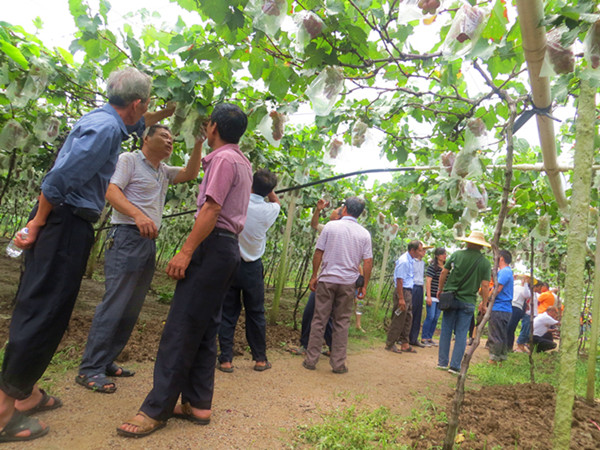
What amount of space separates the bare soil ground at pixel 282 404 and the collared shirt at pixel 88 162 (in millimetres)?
1179

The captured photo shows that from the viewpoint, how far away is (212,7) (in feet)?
5.90

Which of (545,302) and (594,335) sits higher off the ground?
(545,302)

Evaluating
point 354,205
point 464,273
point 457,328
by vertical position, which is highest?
point 354,205

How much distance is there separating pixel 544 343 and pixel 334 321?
694cm

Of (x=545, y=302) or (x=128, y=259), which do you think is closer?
(x=128, y=259)

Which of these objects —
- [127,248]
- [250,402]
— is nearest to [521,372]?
[250,402]

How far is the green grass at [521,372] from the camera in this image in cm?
497

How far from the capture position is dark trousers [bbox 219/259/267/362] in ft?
11.9

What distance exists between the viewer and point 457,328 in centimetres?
503

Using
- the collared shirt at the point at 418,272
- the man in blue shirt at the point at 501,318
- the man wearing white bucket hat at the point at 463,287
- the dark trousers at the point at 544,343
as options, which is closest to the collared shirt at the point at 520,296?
the dark trousers at the point at 544,343

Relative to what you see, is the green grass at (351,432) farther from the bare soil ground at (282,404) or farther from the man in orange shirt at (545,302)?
the man in orange shirt at (545,302)

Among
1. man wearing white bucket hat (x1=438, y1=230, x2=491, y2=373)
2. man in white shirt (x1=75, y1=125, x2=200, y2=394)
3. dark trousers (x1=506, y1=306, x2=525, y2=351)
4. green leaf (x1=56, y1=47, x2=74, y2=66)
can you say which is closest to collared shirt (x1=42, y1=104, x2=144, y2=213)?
man in white shirt (x1=75, y1=125, x2=200, y2=394)

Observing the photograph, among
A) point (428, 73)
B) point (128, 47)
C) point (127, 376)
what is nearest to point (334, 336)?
point (127, 376)

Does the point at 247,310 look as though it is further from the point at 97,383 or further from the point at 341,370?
the point at 97,383
